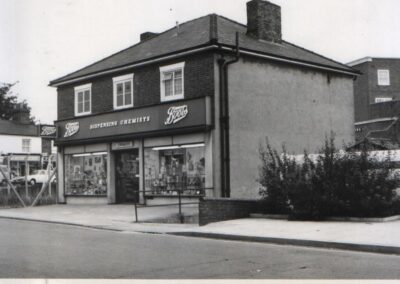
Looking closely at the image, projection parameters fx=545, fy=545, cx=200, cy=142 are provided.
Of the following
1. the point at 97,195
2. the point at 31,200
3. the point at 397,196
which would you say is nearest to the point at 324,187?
the point at 397,196

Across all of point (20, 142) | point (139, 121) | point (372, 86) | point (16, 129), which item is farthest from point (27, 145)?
point (139, 121)

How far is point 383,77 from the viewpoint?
48.3 m

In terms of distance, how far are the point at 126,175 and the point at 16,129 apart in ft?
113

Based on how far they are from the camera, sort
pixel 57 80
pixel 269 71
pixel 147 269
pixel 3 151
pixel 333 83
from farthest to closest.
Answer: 1. pixel 3 151
2. pixel 57 80
3. pixel 333 83
4. pixel 269 71
5. pixel 147 269

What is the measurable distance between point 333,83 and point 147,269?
1850 cm

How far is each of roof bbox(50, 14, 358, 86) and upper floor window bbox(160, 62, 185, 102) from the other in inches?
24.6

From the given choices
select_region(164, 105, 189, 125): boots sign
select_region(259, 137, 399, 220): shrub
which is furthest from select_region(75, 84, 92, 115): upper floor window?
select_region(259, 137, 399, 220): shrub

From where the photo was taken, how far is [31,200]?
2584 cm

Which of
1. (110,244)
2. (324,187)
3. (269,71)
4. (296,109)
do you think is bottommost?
(110,244)

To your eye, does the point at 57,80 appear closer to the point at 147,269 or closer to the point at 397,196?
the point at 397,196

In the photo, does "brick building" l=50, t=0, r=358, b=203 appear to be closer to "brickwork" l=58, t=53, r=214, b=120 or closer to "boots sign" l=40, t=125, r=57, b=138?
"brickwork" l=58, t=53, r=214, b=120

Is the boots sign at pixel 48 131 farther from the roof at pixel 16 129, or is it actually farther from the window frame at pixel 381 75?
the window frame at pixel 381 75

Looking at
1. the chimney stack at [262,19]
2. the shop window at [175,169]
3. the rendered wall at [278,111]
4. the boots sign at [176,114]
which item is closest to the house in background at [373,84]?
the rendered wall at [278,111]

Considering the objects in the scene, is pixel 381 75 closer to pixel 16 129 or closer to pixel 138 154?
pixel 138 154
